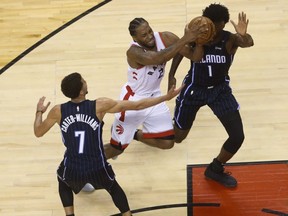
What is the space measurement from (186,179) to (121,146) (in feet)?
2.25

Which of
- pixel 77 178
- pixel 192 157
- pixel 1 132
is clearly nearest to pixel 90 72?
pixel 1 132

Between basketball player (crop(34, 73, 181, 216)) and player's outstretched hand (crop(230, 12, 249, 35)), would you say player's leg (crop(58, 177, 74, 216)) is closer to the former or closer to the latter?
basketball player (crop(34, 73, 181, 216))

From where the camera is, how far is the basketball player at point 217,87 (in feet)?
19.6

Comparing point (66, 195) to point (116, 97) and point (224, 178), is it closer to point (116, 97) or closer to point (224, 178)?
point (224, 178)

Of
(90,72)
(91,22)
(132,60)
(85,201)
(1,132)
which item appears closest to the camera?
(132,60)

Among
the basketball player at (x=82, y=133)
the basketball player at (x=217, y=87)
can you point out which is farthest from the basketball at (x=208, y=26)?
the basketball player at (x=82, y=133)

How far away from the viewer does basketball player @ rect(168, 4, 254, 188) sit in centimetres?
597

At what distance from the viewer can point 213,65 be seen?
6.11 m

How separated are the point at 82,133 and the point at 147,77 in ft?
3.27

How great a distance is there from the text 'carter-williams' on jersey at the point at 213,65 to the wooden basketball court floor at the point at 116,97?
A: 3.15ft

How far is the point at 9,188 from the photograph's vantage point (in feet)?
22.1

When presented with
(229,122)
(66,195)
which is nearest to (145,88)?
(229,122)

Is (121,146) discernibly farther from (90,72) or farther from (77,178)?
(90,72)

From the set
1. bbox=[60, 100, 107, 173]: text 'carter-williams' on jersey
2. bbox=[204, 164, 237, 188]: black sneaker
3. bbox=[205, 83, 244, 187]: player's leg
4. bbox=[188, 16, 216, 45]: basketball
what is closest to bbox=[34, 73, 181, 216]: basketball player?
bbox=[60, 100, 107, 173]: text 'carter-williams' on jersey
